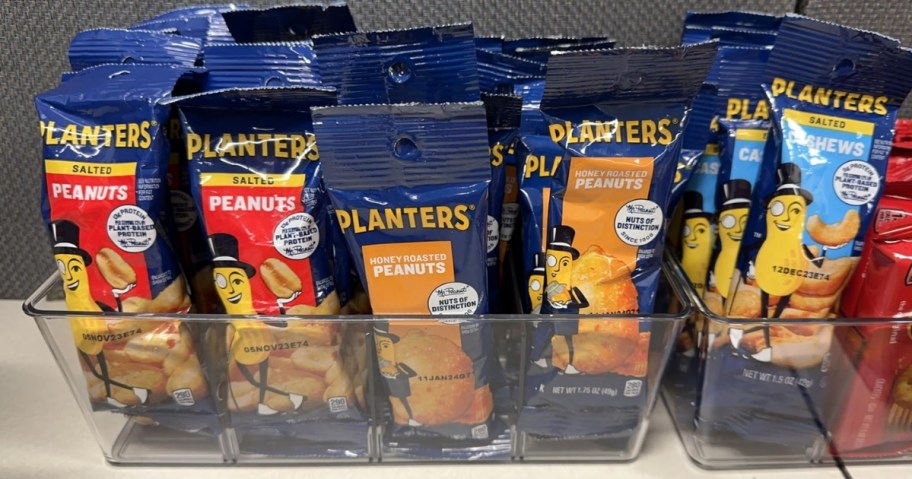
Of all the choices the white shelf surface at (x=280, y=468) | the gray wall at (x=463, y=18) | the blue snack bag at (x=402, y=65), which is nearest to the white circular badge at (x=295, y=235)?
the blue snack bag at (x=402, y=65)

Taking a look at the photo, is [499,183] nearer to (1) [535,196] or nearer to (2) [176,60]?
(1) [535,196]

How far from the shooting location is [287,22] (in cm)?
71

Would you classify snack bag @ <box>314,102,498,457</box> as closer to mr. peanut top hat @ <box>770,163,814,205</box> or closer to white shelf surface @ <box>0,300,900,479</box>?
white shelf surface @ <box>0,300,900,479</box>

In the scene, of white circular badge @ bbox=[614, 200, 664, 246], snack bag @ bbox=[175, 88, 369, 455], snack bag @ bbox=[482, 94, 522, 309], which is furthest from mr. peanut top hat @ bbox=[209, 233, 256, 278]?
white circular badge @ bbox=[614, 200, 664, 246]

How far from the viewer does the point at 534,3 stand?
2.55ft

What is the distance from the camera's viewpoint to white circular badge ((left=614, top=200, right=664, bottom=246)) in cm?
58

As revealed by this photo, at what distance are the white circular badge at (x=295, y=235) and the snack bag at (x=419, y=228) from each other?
0.16 feet

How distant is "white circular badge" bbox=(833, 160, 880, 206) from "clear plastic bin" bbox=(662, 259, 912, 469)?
118 mm

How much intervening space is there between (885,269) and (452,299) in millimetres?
388

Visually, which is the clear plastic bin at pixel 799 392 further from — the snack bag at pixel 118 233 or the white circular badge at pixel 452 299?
the snack bag at pixel 118 233

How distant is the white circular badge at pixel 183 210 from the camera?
2.11 feet

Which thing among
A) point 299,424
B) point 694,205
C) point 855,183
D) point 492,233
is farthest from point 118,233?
point 855,183

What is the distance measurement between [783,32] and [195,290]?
636mm

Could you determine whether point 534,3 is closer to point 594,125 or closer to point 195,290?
point 594,125
